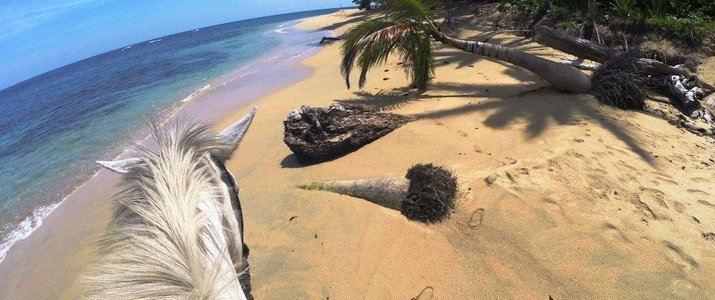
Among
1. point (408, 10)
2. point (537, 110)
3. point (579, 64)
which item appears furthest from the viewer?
point (579, 64)

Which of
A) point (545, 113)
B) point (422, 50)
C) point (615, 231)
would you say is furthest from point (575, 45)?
point (615, 231)

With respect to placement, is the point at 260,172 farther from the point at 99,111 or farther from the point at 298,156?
the point at 99,111

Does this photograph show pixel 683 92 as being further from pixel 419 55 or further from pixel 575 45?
pixel 419 55

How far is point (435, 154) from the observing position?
16.6 ft

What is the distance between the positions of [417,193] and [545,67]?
4.18m

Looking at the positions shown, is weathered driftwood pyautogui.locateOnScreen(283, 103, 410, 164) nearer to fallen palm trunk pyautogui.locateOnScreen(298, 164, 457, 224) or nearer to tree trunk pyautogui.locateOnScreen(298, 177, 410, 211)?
tree trunk pyautogui.locateOnScreen(298, 177, 410, 211)

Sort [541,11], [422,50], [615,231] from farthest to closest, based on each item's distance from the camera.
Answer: [541,11]
[422,50]
[615,231]

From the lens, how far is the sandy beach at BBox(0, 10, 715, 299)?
309 centimetres

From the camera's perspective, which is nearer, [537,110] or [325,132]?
[325,132]

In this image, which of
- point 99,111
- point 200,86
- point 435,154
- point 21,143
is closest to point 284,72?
point 200,86

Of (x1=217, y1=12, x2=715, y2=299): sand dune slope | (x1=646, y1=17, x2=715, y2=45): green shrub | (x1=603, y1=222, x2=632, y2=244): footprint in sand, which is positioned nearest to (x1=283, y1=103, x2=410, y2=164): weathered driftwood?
(x1=217, y1=12, x2=715, y2=299): sand dune slope

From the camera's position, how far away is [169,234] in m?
1.62

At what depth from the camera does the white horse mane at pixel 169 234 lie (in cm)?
145

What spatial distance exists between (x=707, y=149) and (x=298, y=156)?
18.0 feet
